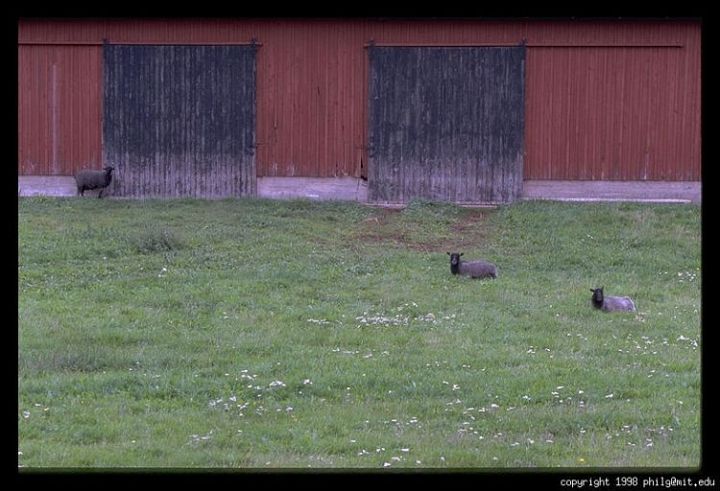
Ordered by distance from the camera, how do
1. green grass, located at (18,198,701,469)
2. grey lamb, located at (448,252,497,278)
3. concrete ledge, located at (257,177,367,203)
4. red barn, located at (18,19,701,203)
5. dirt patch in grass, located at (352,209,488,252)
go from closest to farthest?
green grass, located at (18,198,701,469)
grey lamb, located at (448,252,497,278)
dirt patch in grass, located at (352,209,488,252)
red barn, located at (18,19,701,203)
concrete ledge, located at (257,177,367,203)

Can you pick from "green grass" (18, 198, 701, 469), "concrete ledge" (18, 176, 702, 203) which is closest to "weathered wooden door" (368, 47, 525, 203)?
"concrete ledge" (18, 176, 702, 203)

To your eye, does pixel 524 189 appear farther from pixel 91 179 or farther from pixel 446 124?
pixel 91 179

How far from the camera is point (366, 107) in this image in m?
24.0

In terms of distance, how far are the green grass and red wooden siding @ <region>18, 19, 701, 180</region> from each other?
3088 millimetres

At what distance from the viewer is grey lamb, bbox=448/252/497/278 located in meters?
16.0

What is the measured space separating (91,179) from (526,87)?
31.3 feet

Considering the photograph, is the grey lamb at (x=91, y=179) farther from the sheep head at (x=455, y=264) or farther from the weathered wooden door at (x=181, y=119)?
the sheep head at (x=455, y=264)

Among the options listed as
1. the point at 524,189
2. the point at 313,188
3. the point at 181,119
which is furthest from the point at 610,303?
the point at 181,119

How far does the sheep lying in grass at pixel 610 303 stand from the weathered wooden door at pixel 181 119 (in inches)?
459

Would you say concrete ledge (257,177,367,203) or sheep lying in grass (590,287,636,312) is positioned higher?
concrete ledge (257,177,367,203)

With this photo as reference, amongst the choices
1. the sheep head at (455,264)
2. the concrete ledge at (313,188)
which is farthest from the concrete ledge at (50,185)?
the sheep head at (455,264)

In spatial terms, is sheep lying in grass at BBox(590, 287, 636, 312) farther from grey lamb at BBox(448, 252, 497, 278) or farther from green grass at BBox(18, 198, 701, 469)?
grey lamb at BBox(448, 252, 497, 278)

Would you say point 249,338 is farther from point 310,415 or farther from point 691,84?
point 691,84

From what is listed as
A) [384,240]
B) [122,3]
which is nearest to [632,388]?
[122,3]
